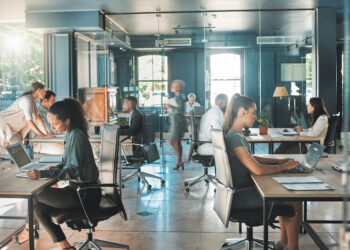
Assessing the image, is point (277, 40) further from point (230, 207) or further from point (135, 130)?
point (230, 207)

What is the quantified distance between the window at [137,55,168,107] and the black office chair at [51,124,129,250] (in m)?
5.48

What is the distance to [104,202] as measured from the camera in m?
3.15

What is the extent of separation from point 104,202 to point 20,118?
290 cm

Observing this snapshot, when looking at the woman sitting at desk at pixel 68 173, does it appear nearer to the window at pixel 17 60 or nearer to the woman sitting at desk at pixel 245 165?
the woman sitting at desk at pixel 245 165

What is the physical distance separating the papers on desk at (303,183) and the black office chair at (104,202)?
1119 mm

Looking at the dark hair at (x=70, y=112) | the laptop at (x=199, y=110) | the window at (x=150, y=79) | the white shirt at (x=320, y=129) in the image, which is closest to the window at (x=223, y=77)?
the laptop at (x=199, y=110)

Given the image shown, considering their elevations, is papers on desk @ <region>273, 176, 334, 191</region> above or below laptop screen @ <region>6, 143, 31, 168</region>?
below

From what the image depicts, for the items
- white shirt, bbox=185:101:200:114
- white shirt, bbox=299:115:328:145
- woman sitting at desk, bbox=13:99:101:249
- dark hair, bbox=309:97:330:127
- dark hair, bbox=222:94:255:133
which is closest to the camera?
woman sitting at desk, bbox=13:99:101:249

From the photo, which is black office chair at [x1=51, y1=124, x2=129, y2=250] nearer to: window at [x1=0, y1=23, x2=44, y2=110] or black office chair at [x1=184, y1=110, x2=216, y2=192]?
black office chair at [x1=184, y1=110, x2=216, y2=192]

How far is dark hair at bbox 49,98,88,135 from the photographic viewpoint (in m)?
3.12

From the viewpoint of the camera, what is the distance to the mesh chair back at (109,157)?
9.84 feet

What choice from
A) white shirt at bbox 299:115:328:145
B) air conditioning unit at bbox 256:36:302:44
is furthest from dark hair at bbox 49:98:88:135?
air conditioning unit at bbox 256:36:302:44

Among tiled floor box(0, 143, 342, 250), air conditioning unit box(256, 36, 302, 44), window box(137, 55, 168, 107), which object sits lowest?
tiled floor box(0, 143, 342, 250)

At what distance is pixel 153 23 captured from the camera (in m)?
8.70
